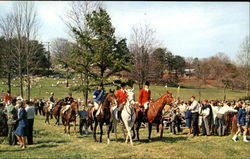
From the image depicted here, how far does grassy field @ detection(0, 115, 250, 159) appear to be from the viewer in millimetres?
12062

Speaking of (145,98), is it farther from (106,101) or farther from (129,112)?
(106,101)

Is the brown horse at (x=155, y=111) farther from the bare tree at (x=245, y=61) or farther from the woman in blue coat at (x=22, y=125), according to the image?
the bare tree at (x=245, y=61)

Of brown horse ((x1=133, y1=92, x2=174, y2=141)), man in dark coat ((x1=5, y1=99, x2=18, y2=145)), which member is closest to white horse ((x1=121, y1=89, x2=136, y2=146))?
brown horse ((x1=133, y1=92, x2=174, y2=141))

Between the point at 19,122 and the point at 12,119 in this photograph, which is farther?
the point at 12,119

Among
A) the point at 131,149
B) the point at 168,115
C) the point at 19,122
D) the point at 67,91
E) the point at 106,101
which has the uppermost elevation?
the point at 106,101

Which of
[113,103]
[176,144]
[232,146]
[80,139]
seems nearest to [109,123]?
[113,103]

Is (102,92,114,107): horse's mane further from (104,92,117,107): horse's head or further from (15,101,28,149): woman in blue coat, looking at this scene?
(15,101,28,149): woman in blue coat

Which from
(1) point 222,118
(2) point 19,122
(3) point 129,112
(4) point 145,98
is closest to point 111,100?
(3) point 129,112

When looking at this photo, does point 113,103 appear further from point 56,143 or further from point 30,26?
point 30,26

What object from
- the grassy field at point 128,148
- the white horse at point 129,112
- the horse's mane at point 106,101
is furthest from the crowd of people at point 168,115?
the grassy field at point 128,148

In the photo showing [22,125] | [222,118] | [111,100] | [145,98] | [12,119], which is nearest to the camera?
[22,125]

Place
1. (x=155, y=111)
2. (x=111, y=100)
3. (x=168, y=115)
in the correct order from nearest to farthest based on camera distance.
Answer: (x=111, y=100), (x=155, y=111), (x=168, y=115)

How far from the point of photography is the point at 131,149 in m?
13.0

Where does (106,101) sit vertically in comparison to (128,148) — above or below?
above
